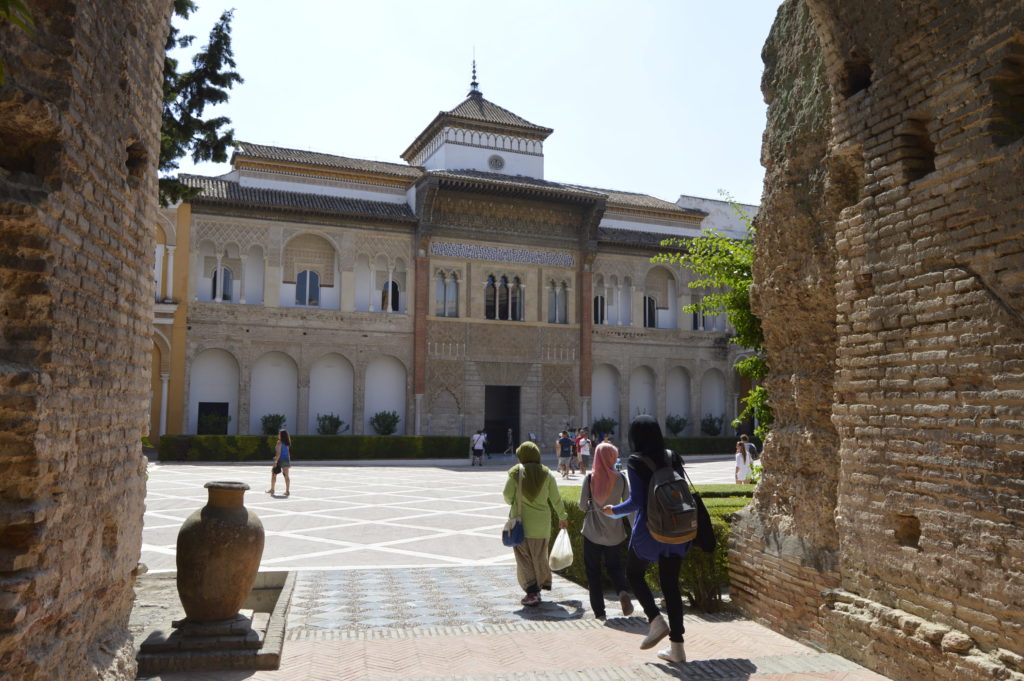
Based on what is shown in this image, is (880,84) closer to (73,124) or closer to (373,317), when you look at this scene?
(73,124)

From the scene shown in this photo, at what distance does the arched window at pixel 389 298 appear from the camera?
30734mm

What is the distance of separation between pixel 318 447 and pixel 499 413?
8240 mm

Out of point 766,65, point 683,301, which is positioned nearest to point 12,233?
point 766,65

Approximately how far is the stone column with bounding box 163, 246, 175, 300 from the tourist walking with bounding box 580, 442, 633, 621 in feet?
79.9

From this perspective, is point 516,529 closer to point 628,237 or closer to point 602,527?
point 602,527

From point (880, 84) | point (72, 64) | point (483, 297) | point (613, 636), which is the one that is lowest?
point (613, 636)

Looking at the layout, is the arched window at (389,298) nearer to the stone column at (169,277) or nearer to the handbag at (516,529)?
the stone column at (169,277)

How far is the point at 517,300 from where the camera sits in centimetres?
3253

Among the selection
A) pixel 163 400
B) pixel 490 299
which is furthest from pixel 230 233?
pixel 490 299

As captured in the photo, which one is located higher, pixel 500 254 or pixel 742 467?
pixel 500 254

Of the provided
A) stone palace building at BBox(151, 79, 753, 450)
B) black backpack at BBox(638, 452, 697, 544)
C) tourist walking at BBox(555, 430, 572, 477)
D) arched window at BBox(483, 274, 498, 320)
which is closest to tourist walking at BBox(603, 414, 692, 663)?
black backpack at BBox(638, 452, 697, 544)

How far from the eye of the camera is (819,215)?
6.11m

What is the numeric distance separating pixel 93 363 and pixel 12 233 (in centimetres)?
97

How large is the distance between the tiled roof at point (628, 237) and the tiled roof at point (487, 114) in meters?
4.88
